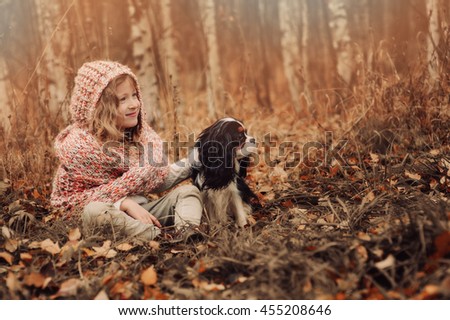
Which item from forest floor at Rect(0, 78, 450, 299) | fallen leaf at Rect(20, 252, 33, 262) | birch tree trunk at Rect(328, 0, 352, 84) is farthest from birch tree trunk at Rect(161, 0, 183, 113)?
fallen leaf at Rect(20, 252, 33, 262)

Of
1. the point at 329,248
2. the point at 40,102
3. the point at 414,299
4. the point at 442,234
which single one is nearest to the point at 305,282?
the point at 329,248

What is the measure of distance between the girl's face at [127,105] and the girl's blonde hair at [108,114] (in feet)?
0.07

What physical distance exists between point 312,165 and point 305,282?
195 centimetres

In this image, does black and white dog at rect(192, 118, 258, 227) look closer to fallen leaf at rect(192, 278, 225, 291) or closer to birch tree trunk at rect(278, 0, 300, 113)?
fallen leaf at rect(192, 278, 225, 291)

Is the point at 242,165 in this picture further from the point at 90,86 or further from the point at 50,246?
the point at 50,246

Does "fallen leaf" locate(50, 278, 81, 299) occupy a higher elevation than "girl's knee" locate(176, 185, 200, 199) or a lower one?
lower

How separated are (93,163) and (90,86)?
466 millimetres

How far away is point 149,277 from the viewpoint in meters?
2.19

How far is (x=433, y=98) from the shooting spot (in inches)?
158

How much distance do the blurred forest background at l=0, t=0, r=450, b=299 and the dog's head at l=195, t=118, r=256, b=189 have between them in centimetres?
40

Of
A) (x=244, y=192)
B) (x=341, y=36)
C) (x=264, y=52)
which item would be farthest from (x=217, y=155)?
(x=264, y=52)

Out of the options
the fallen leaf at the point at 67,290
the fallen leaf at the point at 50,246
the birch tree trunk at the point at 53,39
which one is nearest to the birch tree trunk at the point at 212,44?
the birch tree trunk at the point at 53,39

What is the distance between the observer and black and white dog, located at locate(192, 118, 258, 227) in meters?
3.10
